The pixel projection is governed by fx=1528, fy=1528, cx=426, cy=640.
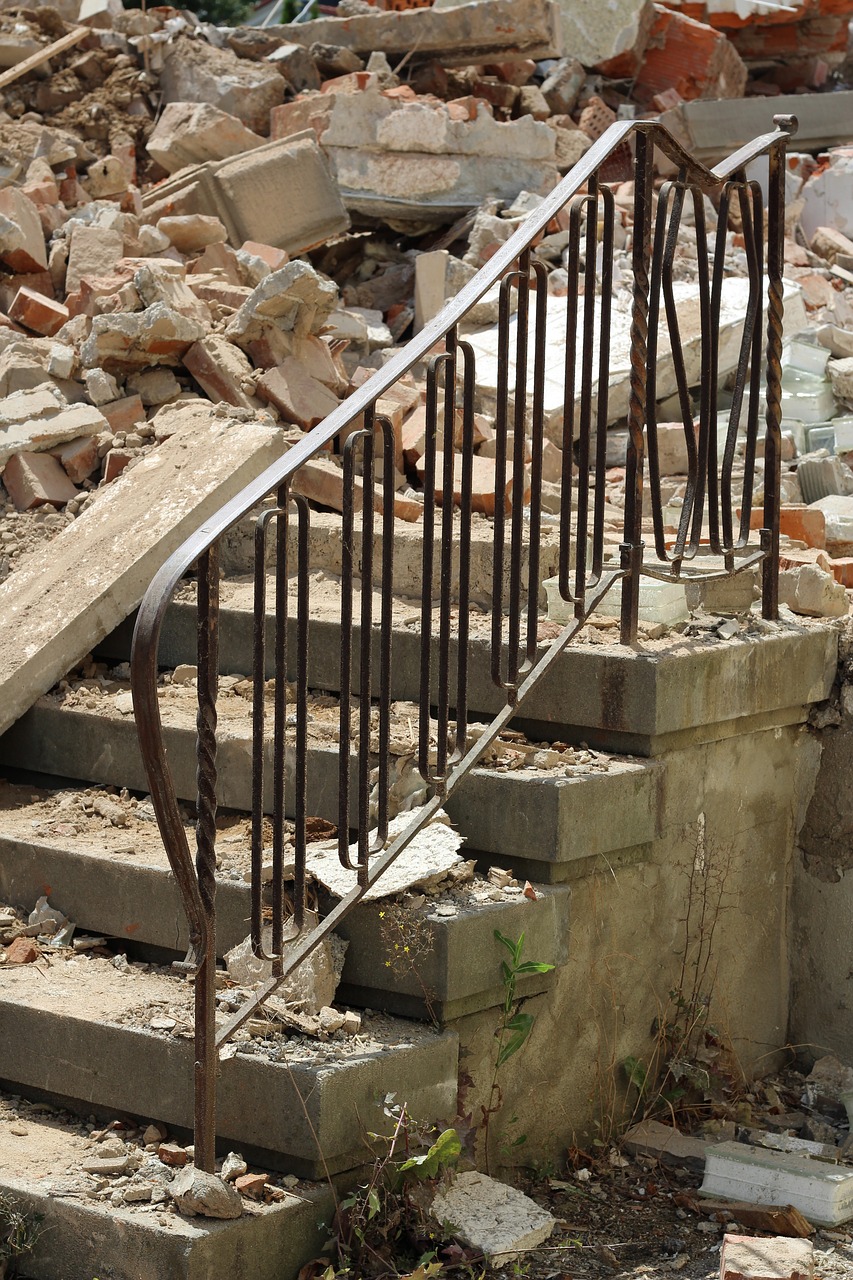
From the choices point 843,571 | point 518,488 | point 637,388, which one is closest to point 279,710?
point 518,488

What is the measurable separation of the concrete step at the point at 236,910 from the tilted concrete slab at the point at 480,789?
0.09 metres

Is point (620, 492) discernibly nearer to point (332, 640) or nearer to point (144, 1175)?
point (332, 640)

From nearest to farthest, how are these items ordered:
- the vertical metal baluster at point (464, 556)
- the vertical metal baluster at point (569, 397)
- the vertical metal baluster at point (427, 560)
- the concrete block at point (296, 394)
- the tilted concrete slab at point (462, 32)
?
1. the vertical metal baluster at point (427, 560)
2. the vertical metal baluster at point (464, 556)
3. the vertical metal baluster at point (569, 397)
4. the concrete block at point (296, 394)
5. the tilted concrete slab at point (462, 32)

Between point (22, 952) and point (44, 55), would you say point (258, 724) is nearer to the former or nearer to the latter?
point (22, 952)

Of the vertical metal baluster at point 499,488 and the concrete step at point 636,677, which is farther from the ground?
the vertical metal baluster at point 499,488

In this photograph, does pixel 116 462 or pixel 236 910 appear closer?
pixel 236 910

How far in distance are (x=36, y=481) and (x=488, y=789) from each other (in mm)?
2201

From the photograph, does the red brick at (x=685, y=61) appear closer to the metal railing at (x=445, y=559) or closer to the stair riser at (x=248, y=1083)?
the metal railing at (x=445, y=559)

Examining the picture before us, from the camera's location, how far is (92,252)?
627 centimetres

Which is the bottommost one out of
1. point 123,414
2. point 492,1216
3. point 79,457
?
point 492,1216

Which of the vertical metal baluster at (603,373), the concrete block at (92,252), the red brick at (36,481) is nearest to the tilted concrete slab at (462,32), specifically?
the concrete block at (92,252)

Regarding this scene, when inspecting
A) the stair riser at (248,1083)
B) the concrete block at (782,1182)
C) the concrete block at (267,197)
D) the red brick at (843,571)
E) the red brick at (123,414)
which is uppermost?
the concrete block at (267,197)

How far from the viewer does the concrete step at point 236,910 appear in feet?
10.2

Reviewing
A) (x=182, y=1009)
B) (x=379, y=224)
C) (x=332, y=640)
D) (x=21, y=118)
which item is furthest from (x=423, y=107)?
(x=182, y=1009)
